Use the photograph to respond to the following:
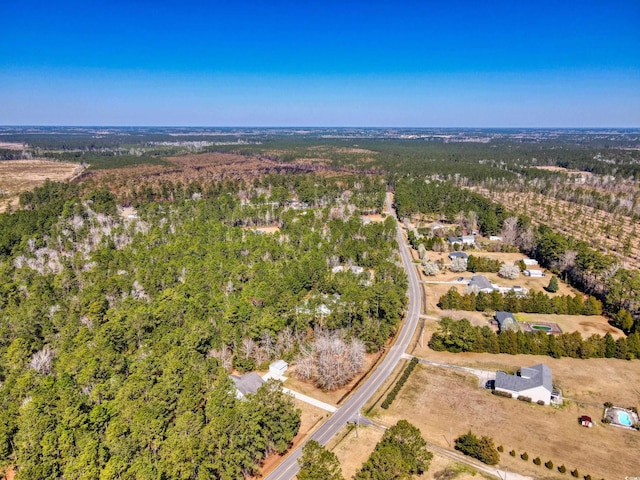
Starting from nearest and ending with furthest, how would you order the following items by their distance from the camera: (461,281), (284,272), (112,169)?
(284,272) < (461,281) < (112,169)

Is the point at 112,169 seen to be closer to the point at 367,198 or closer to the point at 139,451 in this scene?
the point at 367,198

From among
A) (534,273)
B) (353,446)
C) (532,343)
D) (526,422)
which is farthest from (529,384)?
(534,273)

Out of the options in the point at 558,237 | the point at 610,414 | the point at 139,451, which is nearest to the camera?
the point at 139,451

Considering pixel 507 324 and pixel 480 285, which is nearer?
pixel 507 324

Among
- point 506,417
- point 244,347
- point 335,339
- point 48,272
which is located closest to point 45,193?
point 48,272

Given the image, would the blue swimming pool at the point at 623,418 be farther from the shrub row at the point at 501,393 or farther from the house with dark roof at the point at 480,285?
the house with dark roof at the point at 480,285

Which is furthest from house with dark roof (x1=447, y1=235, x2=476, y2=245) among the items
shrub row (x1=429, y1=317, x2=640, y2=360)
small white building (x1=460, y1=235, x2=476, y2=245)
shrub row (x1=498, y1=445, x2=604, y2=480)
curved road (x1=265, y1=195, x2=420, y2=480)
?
shrub row (x1=498, y1=445, x2=604, y2=480)

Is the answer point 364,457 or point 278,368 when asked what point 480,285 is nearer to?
point 278,368
